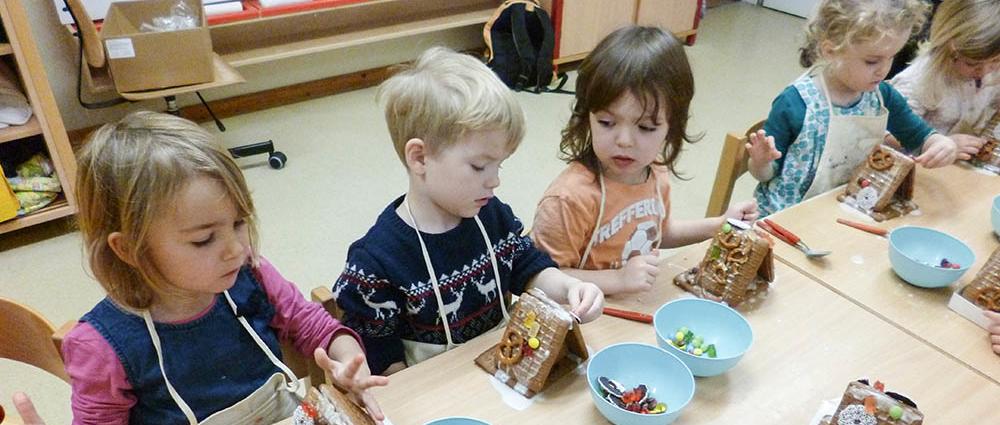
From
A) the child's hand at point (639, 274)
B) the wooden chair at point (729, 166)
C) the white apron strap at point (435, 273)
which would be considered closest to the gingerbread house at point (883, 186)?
the wooden chair at point (729, 166)

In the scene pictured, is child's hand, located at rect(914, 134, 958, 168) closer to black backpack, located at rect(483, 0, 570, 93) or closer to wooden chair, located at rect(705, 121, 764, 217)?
wooden chair, located at rect(705, 121, 764, 217)

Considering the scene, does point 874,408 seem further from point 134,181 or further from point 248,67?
point 248,67

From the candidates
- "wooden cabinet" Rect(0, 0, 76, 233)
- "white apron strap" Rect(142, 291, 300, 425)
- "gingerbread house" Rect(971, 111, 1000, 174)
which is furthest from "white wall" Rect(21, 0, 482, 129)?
"gingerbread house" Rect(971, 111, 1000, 174)

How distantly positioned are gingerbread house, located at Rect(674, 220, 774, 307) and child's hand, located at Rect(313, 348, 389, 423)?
589 mm

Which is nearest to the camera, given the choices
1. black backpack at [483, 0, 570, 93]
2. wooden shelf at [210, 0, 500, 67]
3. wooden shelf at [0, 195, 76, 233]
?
wooden shelf at [0, 195, 76, 233]

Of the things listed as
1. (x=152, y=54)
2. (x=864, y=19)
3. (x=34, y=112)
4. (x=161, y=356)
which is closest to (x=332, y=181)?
(x=152, y=54)

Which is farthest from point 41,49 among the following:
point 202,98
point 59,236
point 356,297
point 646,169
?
point 646,169

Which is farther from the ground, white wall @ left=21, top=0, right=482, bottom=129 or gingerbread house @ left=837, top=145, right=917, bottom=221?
gingerbread house @ left=837, top=145, right=917, bottom=221

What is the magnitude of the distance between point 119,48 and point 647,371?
7.23ft

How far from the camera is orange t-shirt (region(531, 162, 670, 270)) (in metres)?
1.28

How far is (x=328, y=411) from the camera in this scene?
0.80 m

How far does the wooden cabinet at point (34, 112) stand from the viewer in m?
2.12

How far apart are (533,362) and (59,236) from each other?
2289 millimetres

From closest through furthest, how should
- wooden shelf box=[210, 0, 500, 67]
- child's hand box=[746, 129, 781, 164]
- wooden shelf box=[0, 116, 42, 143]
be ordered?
child's hand box=[746, 129, 781, 164], wooden shelf box=[0, 116, 42, 143], wooden shelf box=[210, 0, 500, 67]
